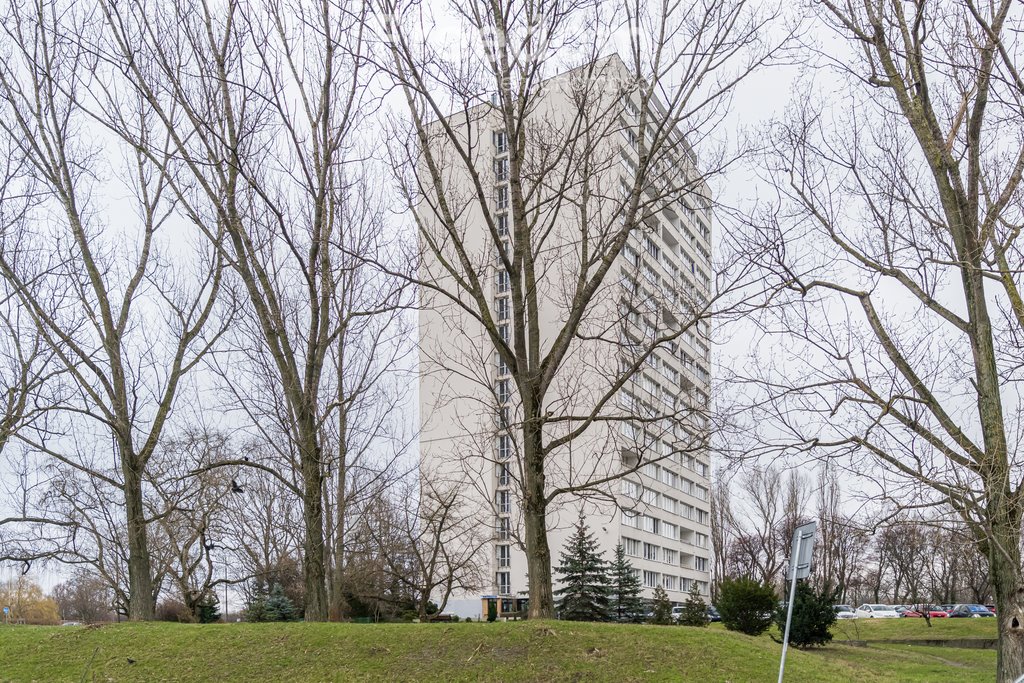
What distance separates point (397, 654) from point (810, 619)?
53.1 ft

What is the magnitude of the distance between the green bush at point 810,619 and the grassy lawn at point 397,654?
1032 centimetres

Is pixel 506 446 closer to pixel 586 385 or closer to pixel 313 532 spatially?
pixel 586 385

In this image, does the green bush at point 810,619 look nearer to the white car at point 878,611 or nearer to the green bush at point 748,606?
the green bush at point 748,606

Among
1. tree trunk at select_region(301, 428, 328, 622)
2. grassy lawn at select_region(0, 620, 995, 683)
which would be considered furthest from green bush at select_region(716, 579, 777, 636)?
tree trunk at select_region(301, 428, 328, 622)

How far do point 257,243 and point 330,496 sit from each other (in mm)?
11859

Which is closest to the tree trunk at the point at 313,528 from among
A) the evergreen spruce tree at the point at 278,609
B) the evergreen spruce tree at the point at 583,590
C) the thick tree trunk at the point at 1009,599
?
the thick tree trunk at the point at 1009,599

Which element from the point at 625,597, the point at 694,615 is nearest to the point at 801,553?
the point at 694,615

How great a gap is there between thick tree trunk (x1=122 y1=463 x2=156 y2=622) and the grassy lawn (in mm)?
2957

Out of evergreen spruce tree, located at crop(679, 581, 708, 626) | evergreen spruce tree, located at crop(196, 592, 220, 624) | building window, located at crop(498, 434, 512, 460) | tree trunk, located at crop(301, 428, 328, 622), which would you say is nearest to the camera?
building window, located at crop(498, 434, 512, 460)

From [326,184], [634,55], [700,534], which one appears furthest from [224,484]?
[700,534]

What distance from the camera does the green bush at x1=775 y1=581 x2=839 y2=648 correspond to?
76.1ft

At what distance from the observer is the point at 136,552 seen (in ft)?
53.5

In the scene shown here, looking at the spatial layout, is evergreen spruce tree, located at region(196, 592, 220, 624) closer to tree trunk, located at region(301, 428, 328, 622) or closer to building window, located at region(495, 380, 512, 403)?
building window, located at region(495, 380, 512, 403)

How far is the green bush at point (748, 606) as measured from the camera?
80.5 ft
